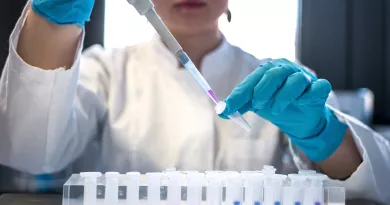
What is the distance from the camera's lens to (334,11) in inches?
60.9

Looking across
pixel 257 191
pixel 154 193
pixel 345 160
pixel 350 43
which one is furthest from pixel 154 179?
pixel 350 43

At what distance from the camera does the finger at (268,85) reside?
0.71 meters

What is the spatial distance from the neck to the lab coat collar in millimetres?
13

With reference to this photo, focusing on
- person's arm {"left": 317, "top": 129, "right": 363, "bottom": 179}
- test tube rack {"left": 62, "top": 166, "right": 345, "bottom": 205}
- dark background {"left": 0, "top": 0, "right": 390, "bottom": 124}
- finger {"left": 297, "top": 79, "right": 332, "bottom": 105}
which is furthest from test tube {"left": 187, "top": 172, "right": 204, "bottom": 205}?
dark background {"left": 0, "top": 0, "right": 390, "bottom": 124}

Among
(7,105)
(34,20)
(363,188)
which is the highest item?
(34,20)

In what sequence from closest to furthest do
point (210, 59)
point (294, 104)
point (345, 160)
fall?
point (294, 104)
point (345, 160)
point (210, 59)

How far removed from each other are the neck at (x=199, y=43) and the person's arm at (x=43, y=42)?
271 millimetres

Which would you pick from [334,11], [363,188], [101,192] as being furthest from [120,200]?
[334,11]

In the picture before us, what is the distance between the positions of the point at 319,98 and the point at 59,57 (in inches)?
17.6

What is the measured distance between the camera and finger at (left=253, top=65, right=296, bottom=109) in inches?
28.1

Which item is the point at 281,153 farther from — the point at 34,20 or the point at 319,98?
the point at 34,20

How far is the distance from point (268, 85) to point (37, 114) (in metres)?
0.40

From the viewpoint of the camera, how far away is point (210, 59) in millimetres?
1036

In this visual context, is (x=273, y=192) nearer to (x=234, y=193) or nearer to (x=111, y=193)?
(x=234, y=193)
